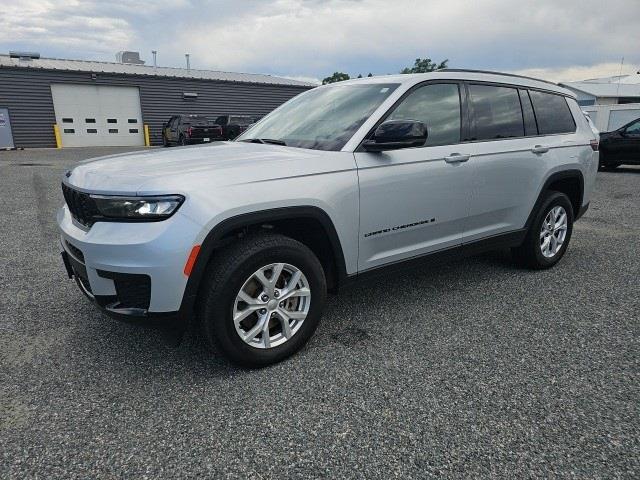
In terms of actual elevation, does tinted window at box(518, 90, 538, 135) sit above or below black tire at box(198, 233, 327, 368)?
above

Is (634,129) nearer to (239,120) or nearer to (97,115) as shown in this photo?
(239,120)

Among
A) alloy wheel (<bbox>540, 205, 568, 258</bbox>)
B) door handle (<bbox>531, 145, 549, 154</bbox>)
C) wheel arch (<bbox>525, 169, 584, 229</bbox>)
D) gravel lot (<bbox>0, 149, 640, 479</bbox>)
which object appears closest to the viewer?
gravel lot (<bbox>0, 149, 640, 479</bbox>)

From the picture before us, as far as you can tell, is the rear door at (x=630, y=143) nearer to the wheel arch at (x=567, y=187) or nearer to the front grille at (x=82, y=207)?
the wheel arch at (x=567, y=187)

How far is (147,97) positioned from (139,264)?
27051 mm

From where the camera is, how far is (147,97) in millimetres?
26219

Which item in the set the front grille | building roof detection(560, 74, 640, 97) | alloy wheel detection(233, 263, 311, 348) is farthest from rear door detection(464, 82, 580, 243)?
building roof detection(560, 74, 640, 97)

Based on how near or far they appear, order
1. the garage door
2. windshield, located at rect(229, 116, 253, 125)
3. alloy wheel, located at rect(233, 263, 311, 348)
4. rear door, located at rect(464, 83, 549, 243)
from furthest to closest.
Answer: the garage door, windshield, located at rect(229, 116, 253, 125), rear door, located at rect(464, 83, 549, 243), alloy wheel, located at rect(233, 263, 311, 348)

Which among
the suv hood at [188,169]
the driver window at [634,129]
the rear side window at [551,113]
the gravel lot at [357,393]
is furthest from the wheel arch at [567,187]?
the driver window at [634,129]

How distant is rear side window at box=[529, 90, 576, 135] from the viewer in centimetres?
416

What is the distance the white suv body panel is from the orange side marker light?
3cm

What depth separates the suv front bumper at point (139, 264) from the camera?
2223 mm

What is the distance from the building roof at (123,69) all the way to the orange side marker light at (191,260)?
85.6 feet

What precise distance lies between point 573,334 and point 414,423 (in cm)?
157

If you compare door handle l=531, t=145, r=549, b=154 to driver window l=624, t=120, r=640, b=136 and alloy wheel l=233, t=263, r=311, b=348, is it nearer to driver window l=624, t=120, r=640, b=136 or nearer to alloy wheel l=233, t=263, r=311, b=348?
alloy wheel l=233, t=263, r=311, b=348
